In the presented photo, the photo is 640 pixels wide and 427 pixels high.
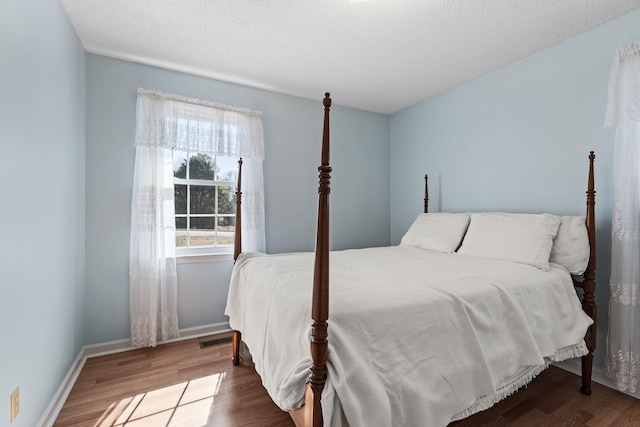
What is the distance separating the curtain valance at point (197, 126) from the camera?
2629mm

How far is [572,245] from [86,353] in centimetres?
380

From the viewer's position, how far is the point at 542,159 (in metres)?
2.45

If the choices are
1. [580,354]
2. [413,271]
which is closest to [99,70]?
[413,271]

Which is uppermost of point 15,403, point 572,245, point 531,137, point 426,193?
point 531,137

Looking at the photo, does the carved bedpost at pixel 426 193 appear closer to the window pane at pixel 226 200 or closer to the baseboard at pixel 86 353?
the window pane at pixel 226 200

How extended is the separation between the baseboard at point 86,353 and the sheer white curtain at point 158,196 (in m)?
0.12

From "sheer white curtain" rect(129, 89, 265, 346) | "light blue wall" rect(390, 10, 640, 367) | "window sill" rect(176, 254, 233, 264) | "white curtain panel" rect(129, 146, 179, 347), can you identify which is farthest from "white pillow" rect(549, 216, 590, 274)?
"white curtain panel" rect(129, 146, 179, 347)

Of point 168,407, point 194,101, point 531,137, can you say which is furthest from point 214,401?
point 531,137

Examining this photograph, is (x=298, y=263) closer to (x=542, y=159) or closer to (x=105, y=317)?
(x=105, y=317)

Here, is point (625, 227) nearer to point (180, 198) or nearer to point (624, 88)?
point (624, 88)

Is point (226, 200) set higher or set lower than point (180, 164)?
lower

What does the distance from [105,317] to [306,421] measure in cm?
234

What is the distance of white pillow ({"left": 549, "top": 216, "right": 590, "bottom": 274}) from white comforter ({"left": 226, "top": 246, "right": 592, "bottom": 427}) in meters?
0.14

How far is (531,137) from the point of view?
2518mm
